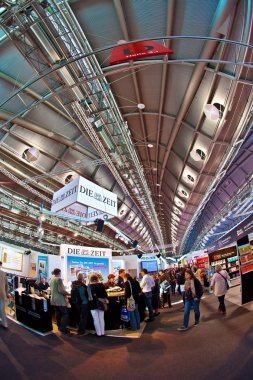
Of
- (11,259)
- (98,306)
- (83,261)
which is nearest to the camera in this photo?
(98,306)

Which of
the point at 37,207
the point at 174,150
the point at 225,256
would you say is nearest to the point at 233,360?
the point at 174,150

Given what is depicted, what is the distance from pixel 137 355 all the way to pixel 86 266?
8.04m

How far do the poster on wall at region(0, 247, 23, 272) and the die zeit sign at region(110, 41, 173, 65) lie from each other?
1090cm

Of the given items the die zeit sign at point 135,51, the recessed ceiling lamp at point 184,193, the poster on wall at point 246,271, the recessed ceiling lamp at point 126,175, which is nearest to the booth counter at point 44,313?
the poster on wall at point 246,271

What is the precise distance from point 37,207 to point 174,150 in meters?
8.60

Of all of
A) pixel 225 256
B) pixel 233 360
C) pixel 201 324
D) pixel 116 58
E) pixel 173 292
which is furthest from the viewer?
pixel 173 292

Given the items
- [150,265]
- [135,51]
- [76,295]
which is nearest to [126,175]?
[76,295]

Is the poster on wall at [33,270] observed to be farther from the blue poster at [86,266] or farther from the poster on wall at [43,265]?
the blue poster at [86,266]

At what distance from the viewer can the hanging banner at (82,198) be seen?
6918 millimetres

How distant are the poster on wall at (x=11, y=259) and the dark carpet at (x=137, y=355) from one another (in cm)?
754

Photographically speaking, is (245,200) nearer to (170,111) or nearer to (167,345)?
(170,111)

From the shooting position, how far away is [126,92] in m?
7.30

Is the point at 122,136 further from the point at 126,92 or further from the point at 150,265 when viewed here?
the point at 150,265

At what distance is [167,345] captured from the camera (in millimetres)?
4484
